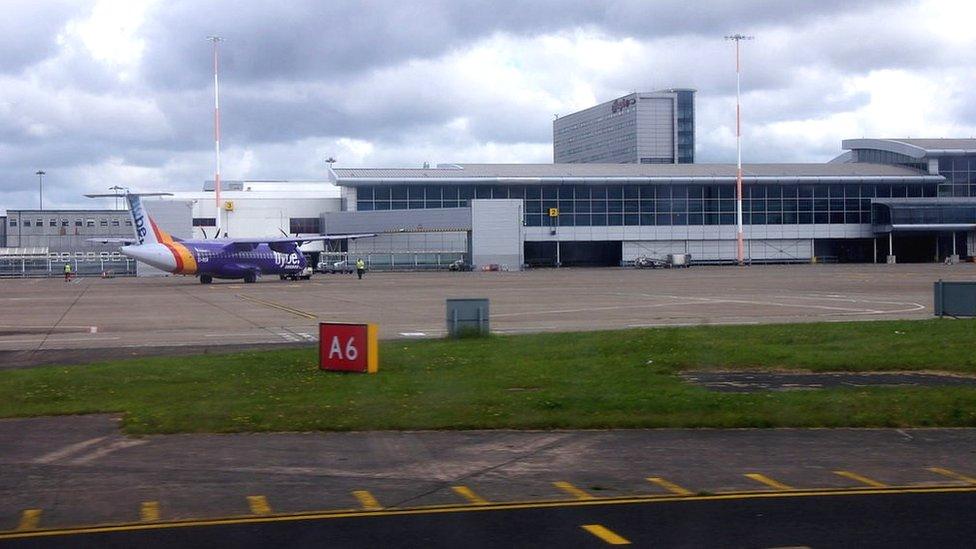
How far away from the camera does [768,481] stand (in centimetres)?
1088

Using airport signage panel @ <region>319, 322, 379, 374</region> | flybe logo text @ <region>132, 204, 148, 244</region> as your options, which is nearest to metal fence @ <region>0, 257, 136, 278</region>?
flybe logo text @ <region>132, 204, 148, 244</region>

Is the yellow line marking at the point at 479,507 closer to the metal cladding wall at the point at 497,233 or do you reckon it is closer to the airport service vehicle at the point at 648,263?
the metal cladding wall at the point at 497,233

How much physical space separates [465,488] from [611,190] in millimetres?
102981

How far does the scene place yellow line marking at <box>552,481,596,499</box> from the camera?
10219 mm

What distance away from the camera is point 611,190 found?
4417 inches

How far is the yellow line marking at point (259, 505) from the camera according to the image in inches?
380

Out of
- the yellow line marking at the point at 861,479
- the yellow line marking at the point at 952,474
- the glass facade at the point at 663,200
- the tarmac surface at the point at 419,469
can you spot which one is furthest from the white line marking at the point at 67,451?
the glass facade at the point at 663,200

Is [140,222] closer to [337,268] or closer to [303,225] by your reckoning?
[337,268]

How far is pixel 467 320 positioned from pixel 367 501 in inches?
590

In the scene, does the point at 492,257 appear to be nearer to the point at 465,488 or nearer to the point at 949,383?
the point at 949,383

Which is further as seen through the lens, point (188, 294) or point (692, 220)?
point (692, 220)

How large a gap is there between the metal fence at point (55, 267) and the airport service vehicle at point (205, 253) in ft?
96.2

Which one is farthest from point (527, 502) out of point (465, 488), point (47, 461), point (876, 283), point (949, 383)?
point (876, 283)

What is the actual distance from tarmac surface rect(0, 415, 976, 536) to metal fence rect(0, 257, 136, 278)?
93472 mm
